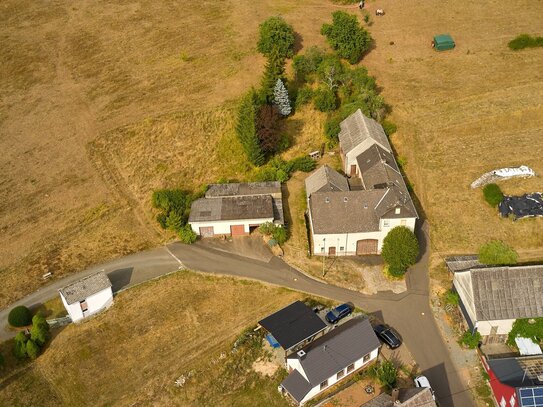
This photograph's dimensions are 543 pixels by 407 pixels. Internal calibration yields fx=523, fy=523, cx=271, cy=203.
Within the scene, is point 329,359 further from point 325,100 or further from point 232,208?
point 325,100

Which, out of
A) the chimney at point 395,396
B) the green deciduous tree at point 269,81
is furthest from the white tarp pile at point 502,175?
the chimney at point 395,396

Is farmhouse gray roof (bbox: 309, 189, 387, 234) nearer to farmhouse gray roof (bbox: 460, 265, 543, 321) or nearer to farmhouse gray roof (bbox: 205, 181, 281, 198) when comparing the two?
farmhouse gray roof (bbox: 205, 181, 281, 198)

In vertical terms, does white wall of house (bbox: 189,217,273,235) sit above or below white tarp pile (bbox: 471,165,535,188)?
above

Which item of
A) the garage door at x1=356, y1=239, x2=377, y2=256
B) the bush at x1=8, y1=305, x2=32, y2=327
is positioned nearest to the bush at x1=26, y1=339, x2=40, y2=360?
the bush at x1=8, y1=305, x2=32, y2=327

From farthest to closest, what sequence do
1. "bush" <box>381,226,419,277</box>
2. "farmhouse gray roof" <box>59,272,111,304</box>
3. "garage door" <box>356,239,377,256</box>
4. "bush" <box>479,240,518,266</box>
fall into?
"garage door" <box>356,239,377,256</box>
"bush" <box>381,226,419,277</box>
"farmhouse gray roof" <box>59,272,111,304</box>
"bush" <box>479,240,518,266</box>

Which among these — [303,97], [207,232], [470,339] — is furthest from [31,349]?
[303,97]

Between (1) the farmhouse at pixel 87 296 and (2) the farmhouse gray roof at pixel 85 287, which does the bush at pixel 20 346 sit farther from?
(2) the farmhouse gray roof at pixel 85 287
